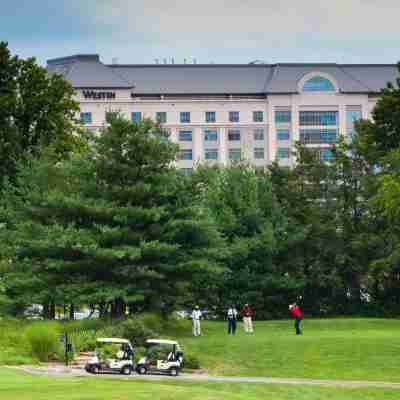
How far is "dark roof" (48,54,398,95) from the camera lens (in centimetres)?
15975

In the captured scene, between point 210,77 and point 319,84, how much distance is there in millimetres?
16465

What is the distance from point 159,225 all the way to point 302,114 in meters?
109

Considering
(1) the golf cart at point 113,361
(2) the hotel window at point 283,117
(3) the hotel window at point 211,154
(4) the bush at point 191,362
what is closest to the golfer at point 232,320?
(4) the bush at point 191,362

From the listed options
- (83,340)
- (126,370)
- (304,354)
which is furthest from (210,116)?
(126,370)

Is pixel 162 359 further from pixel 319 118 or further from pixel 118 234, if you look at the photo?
pixel 319 118

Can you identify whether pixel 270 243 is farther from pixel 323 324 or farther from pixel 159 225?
pixel 159 225

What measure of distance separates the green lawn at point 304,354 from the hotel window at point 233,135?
11010 centimetres

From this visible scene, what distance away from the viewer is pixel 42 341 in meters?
42.6

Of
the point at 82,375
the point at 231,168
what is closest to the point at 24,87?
the point at 231,168

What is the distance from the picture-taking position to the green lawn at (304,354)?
131ft

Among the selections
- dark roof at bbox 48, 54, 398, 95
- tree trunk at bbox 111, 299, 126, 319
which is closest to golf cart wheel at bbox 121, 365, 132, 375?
tree trunk at bbox 111, 299, 126, 319

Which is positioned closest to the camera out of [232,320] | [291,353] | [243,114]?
[291,353]

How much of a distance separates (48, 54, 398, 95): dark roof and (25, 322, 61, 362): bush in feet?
383

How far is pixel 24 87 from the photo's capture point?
242 feet
